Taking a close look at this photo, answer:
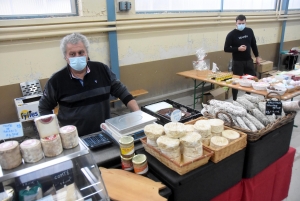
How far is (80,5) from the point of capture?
340 centimetres

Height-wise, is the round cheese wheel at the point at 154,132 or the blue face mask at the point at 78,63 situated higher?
the blue face mask at the point at 78,63

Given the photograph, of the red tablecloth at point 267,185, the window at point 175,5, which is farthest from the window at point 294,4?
the red tablecloth at point 267,185

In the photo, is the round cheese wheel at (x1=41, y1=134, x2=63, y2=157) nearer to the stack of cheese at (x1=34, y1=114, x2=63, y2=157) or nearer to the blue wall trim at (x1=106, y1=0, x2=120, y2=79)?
the stack of cheese at (x1=34, y1=114, x2=63, y2=157)

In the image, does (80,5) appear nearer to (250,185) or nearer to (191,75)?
(191,75)

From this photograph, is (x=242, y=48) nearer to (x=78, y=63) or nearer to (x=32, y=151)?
(x=78, y=63)

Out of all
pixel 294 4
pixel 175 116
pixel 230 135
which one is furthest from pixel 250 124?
pixel 294 4

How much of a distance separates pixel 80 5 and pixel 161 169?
303 centimetres

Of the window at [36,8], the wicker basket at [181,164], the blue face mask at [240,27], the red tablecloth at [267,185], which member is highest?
the window at [36,8]

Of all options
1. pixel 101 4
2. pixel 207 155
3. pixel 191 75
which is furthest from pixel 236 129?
pixel 101 4

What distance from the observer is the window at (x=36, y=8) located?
2996 mm

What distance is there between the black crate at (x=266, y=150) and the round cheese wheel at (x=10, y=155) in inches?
47.1

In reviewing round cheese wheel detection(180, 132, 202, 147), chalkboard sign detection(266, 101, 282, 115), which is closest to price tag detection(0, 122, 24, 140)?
round cheese wheel detection(180, 132, 202, 147)

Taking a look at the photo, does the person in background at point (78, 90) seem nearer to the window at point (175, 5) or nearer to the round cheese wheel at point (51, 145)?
the round cheese wheel at point (51, 145)

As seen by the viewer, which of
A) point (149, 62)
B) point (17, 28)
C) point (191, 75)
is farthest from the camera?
point (149, 62)
